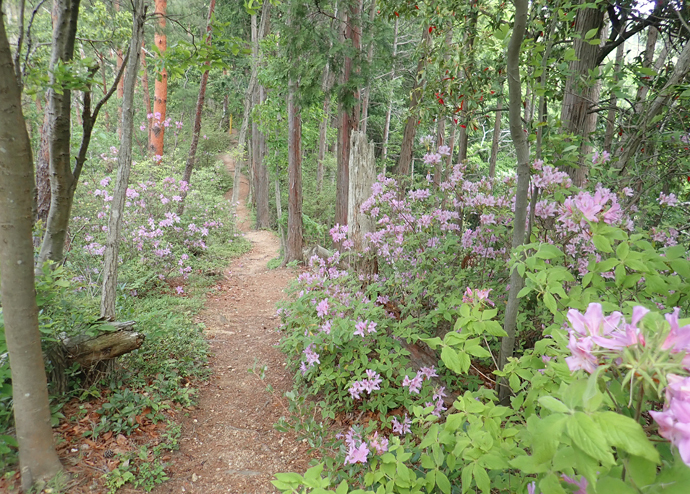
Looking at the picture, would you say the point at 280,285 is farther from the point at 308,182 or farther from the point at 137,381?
the point at 308,182

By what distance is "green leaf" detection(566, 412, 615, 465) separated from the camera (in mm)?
A: 605

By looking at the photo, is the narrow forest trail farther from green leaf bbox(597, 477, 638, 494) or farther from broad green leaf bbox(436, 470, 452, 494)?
green leaf bbox(597, 477, 638, 494)

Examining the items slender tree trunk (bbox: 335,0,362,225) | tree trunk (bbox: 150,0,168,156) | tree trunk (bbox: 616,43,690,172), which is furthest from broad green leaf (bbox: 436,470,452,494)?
tree trunk (bbox: 150,0,168,156)

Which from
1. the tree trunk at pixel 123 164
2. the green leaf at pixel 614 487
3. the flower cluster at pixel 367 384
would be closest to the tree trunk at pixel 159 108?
the tree trunk at pixel 123 164

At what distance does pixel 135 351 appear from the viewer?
3619 millimetres

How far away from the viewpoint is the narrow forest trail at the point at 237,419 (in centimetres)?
267

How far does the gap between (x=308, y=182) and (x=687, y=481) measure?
49.0 ft

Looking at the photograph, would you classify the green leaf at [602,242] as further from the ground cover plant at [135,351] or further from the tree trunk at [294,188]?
the tree trunk at [294,188]

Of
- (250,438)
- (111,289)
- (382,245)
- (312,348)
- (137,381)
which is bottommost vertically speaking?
(250,438)

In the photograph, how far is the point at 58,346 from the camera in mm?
2758

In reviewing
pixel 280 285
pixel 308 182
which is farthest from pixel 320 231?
pixel 308 182

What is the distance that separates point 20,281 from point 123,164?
69.2 inches

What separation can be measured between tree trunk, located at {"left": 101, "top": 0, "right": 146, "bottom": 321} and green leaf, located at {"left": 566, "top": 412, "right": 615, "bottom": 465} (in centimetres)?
330

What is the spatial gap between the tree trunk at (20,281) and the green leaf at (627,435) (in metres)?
2.24
